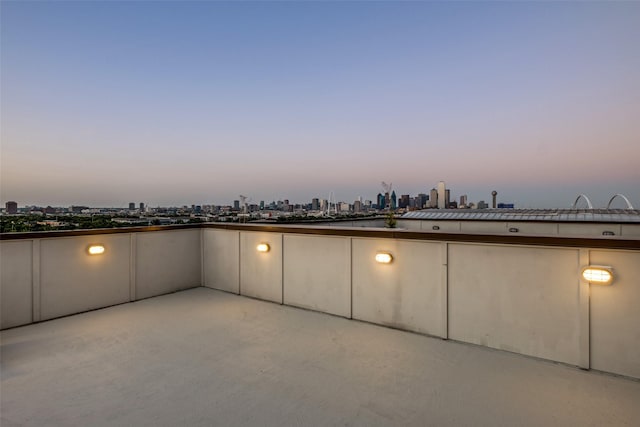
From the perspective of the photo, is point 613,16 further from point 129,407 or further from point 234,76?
point 129,407

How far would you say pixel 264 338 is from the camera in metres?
3.89

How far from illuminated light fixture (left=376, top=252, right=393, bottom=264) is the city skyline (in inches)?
329

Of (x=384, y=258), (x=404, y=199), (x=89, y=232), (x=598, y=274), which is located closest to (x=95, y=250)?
(x=89, y=232)

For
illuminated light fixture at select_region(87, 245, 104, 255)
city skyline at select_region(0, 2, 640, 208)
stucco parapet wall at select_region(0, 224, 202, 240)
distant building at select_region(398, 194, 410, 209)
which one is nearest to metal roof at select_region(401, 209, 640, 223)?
city skyline at select_region(0, 2, 640, 208)

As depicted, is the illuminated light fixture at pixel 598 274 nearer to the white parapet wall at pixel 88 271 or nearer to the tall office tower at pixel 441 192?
the white parapet wall at pixel 88 271

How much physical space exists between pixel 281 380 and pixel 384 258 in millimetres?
2173

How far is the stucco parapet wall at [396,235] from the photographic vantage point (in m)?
3.02

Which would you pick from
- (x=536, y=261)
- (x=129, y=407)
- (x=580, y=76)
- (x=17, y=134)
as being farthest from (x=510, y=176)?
(x=17, y=134)

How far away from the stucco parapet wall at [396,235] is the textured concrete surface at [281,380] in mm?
1308

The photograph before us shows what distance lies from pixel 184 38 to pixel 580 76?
43.9 ft

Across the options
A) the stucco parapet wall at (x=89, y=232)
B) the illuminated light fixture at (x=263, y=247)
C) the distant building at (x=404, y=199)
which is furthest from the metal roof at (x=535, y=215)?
the distant building at (x=404, y=199)

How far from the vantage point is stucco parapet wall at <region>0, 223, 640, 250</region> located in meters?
3.02

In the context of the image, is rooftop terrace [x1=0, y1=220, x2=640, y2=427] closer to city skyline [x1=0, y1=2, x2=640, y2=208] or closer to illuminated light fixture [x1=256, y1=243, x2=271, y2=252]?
illuminated light fixture [x1=256, y1=243, x2=271, y2=252]

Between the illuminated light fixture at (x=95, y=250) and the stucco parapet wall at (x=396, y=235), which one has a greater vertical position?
the stucco parapet wall at (x=396, y=235)
